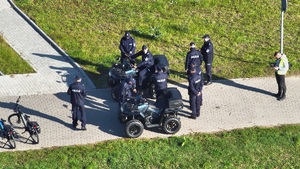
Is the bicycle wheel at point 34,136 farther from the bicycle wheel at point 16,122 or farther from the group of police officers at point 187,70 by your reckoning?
the group of police officers at point 187,70

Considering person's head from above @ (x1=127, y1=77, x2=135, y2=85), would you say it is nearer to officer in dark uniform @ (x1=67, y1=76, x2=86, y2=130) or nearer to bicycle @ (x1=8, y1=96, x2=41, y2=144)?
officer in dark uniform @ (x1=67, y1=76, x2=86, y2=130)

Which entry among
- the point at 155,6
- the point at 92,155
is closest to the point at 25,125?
the point at 92,155

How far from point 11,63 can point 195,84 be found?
22.4ft

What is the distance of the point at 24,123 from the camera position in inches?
674

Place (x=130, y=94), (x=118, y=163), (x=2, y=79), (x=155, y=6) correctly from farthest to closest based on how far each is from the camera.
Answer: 1. (x=155, y=6)
2. (x=2, y=79)
3. (x=130, y=94)
4. (x=118, y=163)

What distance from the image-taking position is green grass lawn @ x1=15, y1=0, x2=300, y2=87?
68.6ft

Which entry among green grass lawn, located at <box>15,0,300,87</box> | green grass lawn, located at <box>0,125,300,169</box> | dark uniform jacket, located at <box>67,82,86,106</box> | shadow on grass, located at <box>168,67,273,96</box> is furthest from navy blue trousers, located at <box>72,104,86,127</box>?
shadow on grass, located at <box>168,67,273,96</box>

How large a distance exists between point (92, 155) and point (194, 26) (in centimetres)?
822

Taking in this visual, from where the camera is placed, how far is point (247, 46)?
2188cm

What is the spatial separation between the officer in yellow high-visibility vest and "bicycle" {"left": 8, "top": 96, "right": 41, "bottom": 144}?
7.11 meters

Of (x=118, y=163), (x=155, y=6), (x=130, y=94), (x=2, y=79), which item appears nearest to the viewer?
(x=118, y=163)

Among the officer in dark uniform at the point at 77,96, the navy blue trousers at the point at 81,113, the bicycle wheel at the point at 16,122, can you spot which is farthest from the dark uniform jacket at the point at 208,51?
the bicycle wheel at the point at 16,122

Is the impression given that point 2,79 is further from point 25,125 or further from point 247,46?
point 247,46

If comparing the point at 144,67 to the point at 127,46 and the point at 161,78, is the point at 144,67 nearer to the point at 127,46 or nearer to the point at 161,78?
the point at 127,46
